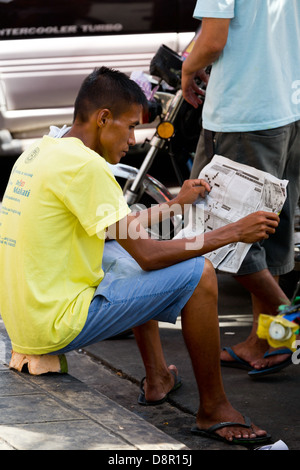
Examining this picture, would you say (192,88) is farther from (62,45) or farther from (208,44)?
(62,45)

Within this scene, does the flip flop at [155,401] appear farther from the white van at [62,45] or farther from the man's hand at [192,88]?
the white van at [62,45]

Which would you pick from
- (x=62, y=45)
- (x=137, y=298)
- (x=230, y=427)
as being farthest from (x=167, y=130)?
(x=62, y=45)

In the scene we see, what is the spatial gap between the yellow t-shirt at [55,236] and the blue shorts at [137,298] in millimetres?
49

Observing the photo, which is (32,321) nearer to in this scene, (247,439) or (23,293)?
(23,293)

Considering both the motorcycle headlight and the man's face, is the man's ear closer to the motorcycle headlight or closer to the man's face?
the man's face

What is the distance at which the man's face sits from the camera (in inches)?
126

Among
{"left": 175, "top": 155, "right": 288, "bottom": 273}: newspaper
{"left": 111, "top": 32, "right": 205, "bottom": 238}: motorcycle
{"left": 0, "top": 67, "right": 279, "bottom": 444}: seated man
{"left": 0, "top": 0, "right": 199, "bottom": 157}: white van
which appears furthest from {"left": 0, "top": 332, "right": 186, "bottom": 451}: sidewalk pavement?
{"left": 0, "top": 0, "right": 199, "bottom": 157}: white van

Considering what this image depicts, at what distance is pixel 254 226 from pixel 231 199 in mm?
473

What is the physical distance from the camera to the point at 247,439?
3168 mm

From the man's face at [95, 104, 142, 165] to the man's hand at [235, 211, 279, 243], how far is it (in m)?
0.51

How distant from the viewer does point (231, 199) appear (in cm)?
360

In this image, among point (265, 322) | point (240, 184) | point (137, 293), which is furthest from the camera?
point (240, 184)

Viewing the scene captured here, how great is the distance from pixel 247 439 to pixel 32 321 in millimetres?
879
